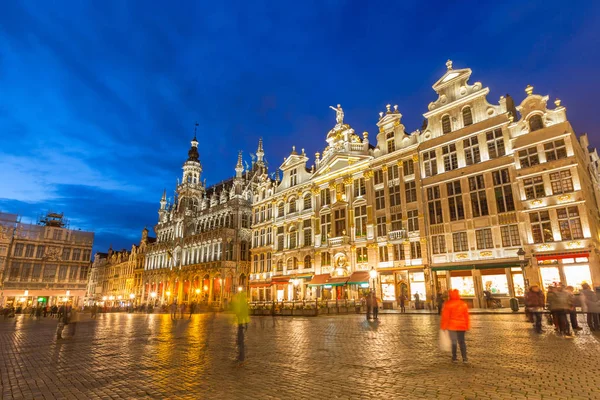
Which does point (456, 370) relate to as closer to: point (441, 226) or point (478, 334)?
point (478, 334)

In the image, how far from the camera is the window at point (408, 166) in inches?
1476

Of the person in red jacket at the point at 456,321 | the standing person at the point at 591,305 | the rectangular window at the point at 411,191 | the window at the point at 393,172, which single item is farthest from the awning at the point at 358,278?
the person in red jacket at the point at 456,321

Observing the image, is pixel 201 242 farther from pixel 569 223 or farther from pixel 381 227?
pixel 569 223

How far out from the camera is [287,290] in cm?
4731

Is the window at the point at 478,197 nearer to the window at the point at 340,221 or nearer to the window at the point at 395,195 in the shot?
the window at the point at 395,195

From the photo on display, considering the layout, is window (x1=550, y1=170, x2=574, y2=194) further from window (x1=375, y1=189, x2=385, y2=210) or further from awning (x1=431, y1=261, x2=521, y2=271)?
window (x1=375, y1=189, x2=385, y2=210)

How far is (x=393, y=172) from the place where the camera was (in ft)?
128

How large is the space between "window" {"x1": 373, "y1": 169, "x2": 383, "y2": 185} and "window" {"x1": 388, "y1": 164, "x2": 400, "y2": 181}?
1018 millimetres

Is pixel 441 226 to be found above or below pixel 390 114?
below

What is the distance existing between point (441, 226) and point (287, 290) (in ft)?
73.6

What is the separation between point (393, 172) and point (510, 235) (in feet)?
43.2

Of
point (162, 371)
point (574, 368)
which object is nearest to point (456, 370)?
point (574, 368)

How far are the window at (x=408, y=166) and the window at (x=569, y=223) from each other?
43.8ft

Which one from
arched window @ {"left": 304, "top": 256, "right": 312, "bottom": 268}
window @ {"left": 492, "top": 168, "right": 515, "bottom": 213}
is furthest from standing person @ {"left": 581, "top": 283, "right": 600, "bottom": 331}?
arched window @ {"left": 304, "top": 256, "right": 312, "bottom": 268}
